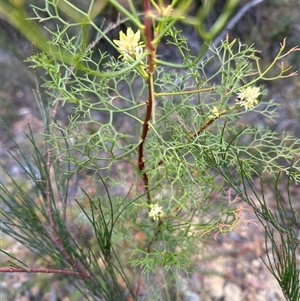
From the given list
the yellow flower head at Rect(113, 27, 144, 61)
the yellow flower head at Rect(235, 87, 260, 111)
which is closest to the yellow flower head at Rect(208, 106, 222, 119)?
the yellow flower head at Rect(235, 87, 260, 111)

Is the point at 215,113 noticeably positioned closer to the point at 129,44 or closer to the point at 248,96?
the point at 248,96

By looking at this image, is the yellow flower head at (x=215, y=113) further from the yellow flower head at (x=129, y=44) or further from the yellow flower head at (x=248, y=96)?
the yellow flower head at (x=129, y=44)

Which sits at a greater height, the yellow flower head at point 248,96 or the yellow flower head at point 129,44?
the yellow flower head at point 129,44

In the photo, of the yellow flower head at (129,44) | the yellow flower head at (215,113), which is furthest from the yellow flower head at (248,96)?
the yellow flower head at (129,44)

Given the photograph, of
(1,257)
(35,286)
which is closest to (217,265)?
(35,286)

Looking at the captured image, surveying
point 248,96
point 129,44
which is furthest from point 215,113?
point 129,44

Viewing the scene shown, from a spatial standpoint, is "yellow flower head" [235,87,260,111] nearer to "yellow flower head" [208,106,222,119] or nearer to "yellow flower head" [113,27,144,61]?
"yellow flower head" [208,106,222,119]

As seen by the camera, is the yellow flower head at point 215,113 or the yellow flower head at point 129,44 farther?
the yellow flower head at point 215,113

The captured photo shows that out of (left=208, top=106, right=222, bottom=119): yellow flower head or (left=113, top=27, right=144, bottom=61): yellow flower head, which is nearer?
(left=113, top=27, right=144, bottom=61): yellow flower head

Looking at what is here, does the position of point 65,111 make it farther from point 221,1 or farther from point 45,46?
point 45,46

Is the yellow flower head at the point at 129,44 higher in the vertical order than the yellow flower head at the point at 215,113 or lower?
higher

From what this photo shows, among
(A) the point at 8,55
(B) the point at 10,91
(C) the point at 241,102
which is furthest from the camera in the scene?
(B) the point at 10,91
